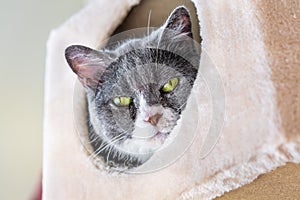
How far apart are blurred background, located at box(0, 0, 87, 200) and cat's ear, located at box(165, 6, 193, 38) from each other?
3.40 ft

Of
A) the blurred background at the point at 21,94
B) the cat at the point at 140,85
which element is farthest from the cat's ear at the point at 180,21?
the blurred background at the point at 21,94

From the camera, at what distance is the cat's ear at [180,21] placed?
27.9 inches

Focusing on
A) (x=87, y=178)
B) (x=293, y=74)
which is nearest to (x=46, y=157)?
(x=87, y=178)

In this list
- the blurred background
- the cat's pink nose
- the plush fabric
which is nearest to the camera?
the plush fabric

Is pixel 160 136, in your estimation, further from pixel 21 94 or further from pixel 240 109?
pixel 21 94

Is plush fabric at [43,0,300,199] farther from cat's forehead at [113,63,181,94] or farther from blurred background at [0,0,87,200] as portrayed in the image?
blurred background at [0,0,87,200]

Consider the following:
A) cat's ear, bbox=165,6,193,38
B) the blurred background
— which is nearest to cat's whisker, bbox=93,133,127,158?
cat's ear, bbox=165,6,193,38

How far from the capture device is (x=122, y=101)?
29.5 inches

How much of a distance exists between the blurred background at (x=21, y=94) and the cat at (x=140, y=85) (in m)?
0.84

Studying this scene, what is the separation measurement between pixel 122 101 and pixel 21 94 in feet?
3.24

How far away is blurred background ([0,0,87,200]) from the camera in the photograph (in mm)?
1540

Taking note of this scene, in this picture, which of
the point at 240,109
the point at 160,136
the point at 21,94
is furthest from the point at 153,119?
the point at 21,94

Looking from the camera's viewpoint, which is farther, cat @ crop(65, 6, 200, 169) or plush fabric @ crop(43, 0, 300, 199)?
cat @ crop(65, 6, 200, 169)

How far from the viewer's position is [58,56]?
1.10 metres
